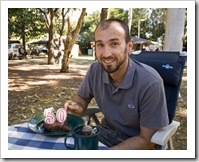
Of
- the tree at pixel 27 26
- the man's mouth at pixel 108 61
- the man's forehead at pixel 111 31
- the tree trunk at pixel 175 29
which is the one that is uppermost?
the tree at pixel 27 26

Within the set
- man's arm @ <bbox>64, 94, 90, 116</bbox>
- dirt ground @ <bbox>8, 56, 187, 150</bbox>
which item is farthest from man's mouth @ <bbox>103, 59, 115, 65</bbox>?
dirt ground @ <bbox>8, 56, 187, 150</bbox>

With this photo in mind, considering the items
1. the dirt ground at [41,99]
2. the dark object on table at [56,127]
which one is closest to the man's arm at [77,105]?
the dark object on table at [56,127]

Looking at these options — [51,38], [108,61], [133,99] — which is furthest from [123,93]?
[51,38]

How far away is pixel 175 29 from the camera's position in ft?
12.5

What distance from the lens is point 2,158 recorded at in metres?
1.24

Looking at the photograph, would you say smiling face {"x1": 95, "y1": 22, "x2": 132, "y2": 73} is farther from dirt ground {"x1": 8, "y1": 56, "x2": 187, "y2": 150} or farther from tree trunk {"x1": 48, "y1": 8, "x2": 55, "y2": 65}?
tree trunk {"x1": 48, "y1": 8, "x2": 55, "y2": 65}

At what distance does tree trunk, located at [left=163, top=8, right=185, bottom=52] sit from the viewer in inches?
148

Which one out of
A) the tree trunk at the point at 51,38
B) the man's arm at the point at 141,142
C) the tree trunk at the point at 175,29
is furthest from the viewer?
the tree trunk at the point at 51,38

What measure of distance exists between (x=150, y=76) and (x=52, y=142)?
680 mm

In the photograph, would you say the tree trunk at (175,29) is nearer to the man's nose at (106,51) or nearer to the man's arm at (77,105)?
the man's arm at (77,105)

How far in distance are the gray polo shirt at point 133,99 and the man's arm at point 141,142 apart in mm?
36

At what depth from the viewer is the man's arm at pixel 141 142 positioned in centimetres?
131

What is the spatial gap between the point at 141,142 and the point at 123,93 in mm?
303

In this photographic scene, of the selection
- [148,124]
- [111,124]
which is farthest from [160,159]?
[111,124]
